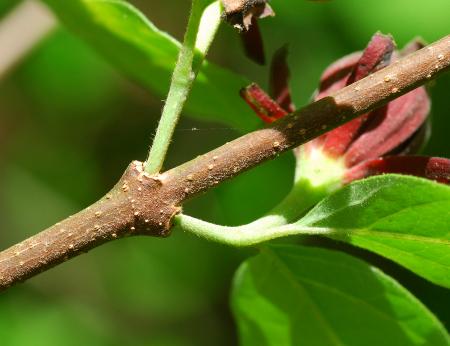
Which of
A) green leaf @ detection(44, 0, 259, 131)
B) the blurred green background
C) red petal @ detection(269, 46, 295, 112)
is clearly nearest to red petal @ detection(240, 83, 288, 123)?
red petal @ detection(269, 46, 295, 112)

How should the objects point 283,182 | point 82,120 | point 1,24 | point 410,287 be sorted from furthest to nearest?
1. point 82,120
2. point 410,287
3. point 1,24
4. point 283,182

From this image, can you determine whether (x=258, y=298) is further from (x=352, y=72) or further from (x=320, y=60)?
(x=320, y=60)

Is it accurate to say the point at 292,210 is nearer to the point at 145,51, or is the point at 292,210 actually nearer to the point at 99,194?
the point at 145,51

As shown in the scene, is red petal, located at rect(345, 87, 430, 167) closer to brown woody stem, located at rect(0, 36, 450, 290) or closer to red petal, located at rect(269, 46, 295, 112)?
red petal, located at rect(269, 46, 295, 112)

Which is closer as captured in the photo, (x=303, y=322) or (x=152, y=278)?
(x=303, y=322)

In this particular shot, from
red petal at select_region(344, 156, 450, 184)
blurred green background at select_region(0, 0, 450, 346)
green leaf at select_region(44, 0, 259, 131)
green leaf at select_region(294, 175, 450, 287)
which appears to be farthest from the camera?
blurred green background at select_region(0, 0, 450, 346)

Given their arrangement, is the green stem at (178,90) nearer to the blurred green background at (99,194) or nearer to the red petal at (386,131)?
the red petal at (386,131)

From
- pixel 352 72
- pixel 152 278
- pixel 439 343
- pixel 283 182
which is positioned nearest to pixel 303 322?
pixel 439 343
